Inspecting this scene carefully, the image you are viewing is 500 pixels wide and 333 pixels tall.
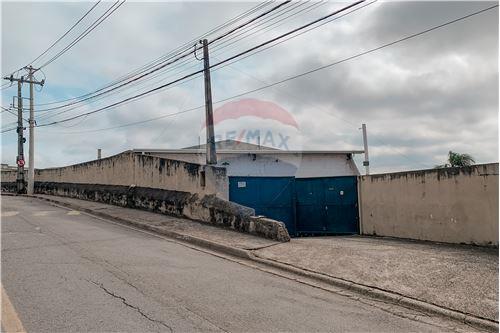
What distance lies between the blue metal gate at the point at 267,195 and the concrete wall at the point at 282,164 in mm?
10033

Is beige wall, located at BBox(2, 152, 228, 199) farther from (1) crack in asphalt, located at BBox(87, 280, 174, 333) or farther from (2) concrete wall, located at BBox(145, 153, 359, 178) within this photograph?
(1) crack in asphalt, located at BBox(87, 280, 174, 333)

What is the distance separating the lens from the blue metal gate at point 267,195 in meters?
13.0

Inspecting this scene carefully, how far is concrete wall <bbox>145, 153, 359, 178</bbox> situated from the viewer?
77.1ft

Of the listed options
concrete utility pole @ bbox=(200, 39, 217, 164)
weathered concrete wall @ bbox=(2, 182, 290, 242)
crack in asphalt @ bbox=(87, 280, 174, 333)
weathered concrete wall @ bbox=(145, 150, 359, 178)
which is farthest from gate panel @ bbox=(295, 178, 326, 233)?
weathered concrete wall @ bbox=(145, 150, 359, 178)

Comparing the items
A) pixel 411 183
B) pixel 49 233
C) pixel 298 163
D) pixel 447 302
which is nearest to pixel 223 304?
pixel 447 302

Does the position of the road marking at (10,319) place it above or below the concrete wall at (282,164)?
below

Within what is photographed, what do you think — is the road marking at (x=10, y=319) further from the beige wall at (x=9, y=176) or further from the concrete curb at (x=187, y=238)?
the beige wall at (x=9, y=176)

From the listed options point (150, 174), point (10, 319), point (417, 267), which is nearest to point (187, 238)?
point (417, 267)

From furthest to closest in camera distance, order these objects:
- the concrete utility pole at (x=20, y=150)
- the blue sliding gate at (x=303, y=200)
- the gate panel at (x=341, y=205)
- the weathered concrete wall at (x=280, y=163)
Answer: the concrete utility pole at (x=20, y=150) < the weathered concrete wall at (x=280, y=163) < the blue sliding gate at (x=303, y=200) < the gate panel at (x=341, y=205)

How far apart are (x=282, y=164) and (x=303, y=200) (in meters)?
11.8

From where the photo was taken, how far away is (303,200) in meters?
13.2

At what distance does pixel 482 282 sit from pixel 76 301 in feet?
18.4

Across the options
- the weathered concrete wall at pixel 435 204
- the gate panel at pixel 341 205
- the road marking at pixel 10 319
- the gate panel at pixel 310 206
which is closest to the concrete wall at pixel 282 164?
the gate panel at pixel 310 206

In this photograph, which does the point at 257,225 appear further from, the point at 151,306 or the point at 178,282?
the point at 151,306
